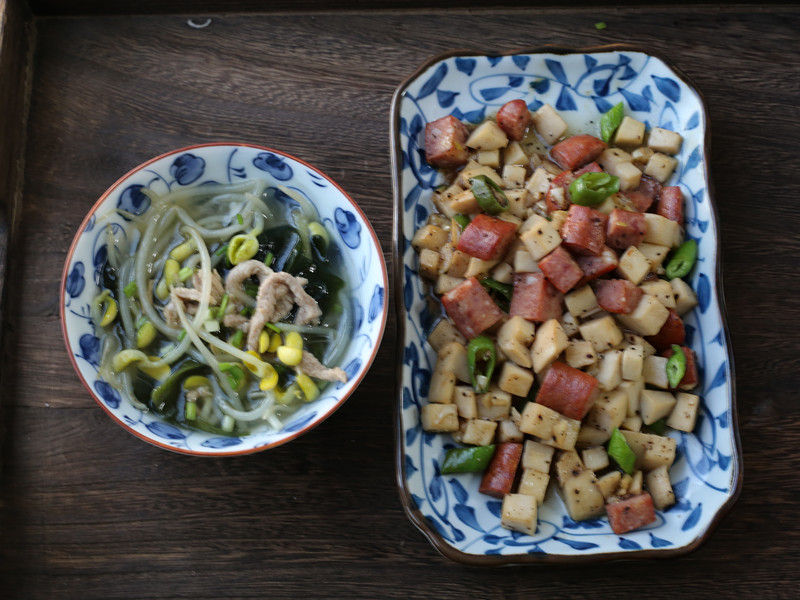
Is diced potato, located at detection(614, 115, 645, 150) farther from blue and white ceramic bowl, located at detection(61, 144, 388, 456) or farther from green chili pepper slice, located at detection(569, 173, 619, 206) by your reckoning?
blue and white ceramic bowl, located at detection(61, 144, 388, 456)

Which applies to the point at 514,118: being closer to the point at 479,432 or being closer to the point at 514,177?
the point at 514,177

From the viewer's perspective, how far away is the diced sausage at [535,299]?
2.08 m

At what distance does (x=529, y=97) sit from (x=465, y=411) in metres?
1.16

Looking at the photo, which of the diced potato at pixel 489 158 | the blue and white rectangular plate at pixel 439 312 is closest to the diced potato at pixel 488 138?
the diced potato at pixel 489 158

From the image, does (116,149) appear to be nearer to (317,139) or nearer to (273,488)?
(317,139)

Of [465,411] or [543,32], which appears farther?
[543,32]

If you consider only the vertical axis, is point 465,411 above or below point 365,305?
below

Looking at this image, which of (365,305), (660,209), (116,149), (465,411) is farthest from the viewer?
(116,149)

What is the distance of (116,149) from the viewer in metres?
2.40

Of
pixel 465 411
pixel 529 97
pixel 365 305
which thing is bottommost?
pixel 465 411

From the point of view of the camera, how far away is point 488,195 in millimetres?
2113

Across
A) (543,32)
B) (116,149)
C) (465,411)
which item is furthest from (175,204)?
(543,32)

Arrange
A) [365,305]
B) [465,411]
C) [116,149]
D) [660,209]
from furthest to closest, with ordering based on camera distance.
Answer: [116,149]
[660,209]
[465,411]
[365,305]

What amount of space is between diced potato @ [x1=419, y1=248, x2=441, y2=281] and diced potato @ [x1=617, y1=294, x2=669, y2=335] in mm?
621
